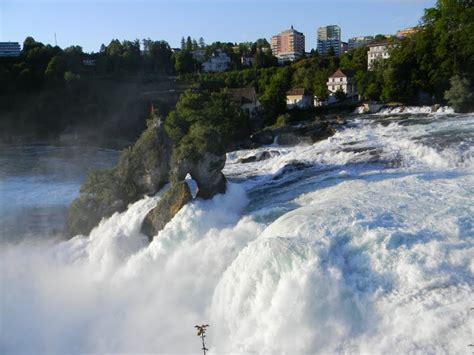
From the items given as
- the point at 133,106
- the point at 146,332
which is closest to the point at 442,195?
the point at 146,332

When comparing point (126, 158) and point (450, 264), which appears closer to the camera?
point (450, 264)

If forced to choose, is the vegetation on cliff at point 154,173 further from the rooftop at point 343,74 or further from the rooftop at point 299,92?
the rooftop at point 343,74

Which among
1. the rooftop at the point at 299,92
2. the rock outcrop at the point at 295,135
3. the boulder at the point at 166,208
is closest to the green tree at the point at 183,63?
the rooftop at the point at 299,92

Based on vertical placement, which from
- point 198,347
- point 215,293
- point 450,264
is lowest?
point 198,347

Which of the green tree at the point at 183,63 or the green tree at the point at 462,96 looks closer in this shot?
the green tree at the point at 462,96

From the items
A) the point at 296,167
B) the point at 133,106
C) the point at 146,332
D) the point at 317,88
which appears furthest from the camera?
the point at 133,106

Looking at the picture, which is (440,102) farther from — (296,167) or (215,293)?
(215,293)

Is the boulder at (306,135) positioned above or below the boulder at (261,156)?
above
